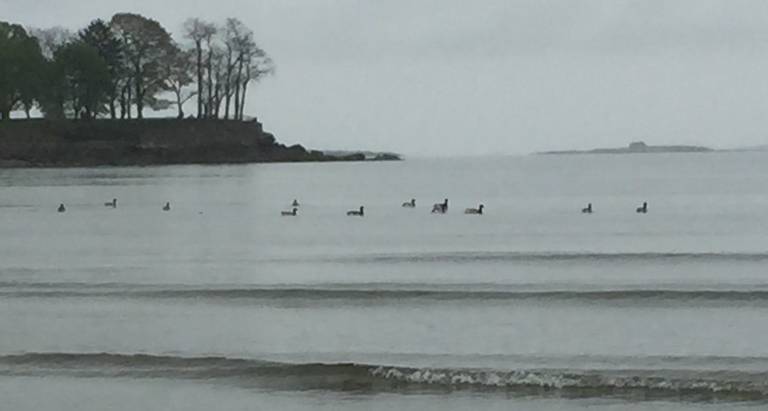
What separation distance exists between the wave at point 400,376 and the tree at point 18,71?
105 m

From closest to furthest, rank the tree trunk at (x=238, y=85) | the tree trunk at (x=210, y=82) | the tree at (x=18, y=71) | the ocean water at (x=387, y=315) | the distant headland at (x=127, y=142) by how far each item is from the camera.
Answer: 1. the ocean water at (x=387, y=315)
2. the tree at (x=18, y=71)
3. the distant headland at (x=127, y=142)
4. the tree trunk at (x=210, y=82)
5. the tree trunk at (x=238, y=85)

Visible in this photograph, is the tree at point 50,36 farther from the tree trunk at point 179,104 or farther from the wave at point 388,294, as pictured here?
the wave at point 388,294

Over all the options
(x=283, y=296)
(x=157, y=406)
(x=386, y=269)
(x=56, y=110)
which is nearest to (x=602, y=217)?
(x=386, y=269)

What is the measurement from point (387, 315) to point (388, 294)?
11.3 ft

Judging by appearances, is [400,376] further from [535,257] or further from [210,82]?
[210,82]

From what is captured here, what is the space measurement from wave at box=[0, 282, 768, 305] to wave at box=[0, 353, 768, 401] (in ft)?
25.3

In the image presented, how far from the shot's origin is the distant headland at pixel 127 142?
129m

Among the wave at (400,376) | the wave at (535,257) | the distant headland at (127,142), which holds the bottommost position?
the wave at (400,376)

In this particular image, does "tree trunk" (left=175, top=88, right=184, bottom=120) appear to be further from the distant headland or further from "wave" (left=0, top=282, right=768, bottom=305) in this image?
"wave" (left=0, top=282, right=768, bottom=305)

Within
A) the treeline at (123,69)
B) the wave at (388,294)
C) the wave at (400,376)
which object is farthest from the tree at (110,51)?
the wave at (400,376)

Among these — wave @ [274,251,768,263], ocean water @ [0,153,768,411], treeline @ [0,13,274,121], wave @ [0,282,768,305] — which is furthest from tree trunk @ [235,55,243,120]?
wave @ [0,282,768,305]

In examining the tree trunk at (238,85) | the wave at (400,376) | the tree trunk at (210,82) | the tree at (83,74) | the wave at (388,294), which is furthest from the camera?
the tree trunk at (238,85)

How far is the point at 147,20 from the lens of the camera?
137500 mm

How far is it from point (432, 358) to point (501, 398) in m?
3.09
